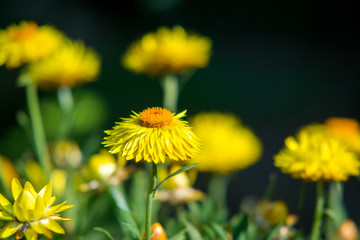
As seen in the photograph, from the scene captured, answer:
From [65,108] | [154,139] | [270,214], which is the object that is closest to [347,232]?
[270,214]

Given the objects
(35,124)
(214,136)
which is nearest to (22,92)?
(35,124)

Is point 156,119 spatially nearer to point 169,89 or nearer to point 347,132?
point 169,89

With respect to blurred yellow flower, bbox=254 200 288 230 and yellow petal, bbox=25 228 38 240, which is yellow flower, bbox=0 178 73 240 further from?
blurred yellow flower, bbox=254 200 288 230

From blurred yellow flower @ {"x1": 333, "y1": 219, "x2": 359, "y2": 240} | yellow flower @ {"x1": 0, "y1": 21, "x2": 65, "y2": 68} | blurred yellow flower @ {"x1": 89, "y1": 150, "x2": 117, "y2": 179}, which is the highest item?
yellow flower @ {"x1": 0, "y1": 21, "x2": 65, "y2": 68}

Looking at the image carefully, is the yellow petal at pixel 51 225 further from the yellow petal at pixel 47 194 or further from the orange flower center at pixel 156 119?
the orange flower center at pixel 156 119

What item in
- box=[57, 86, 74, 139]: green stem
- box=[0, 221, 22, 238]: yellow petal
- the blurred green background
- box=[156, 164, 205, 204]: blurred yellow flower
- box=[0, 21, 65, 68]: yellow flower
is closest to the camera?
box=[0, 221, 22, 238]: yellow petal

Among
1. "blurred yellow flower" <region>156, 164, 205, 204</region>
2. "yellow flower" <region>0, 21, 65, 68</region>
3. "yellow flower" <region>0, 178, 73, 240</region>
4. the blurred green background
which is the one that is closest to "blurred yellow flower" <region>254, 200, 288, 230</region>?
"blurred yellow flower" <region>156, 164, 205, 204</region>

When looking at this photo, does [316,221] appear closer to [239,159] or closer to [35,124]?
[239,159]
